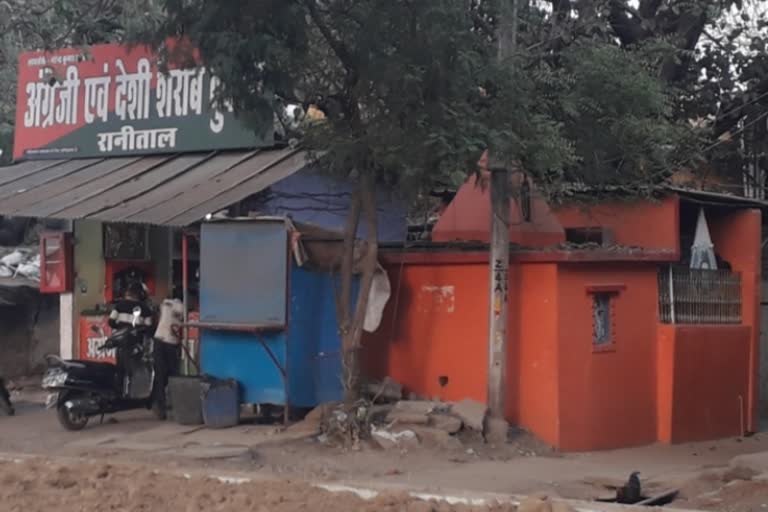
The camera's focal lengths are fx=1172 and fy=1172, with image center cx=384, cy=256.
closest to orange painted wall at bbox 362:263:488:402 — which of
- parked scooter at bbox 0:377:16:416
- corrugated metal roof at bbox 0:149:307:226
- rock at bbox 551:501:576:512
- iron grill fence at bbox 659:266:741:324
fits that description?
corrugated metal roof at bbox 0:149:307:226

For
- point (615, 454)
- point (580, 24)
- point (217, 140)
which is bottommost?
point (615, 454)

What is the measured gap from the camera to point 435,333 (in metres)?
13.6

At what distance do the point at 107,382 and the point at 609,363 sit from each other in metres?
5.69

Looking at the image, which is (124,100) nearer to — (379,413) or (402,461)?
(379,413)

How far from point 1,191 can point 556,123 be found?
25.2ft

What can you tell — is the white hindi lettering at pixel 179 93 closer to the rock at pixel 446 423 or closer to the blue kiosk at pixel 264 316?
the blue kiosk at pixel 264 316

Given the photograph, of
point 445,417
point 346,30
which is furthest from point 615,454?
point 346,30

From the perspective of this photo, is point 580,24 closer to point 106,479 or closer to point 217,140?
point 217,140

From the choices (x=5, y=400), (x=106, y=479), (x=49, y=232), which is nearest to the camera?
(x=106, y=479)

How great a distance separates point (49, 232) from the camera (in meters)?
16.7

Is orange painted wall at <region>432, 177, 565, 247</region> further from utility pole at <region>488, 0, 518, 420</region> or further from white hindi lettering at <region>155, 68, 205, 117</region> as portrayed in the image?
white hindi lettering at <region>155, 68, 205, 117</region>

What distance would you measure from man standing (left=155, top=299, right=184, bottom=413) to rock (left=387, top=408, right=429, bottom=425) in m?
2.76

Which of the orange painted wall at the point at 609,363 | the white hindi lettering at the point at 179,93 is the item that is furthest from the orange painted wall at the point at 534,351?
the white hindi lettering at the point at 179,93

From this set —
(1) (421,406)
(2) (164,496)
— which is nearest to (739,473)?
(1) (421,406)
